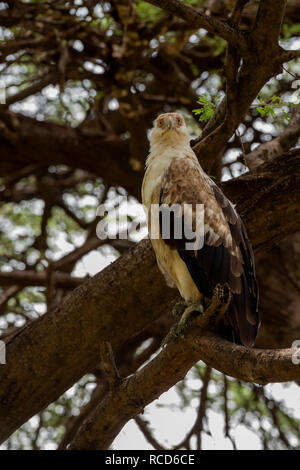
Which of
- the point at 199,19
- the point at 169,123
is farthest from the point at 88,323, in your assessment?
the point at 199,19

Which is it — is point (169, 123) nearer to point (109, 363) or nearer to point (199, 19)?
point (199, 19)

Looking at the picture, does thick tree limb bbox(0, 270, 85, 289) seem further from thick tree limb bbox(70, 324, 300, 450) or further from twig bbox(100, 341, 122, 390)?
twig bbox(100, 341, 122, 390)

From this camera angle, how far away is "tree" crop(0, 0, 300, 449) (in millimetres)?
4055

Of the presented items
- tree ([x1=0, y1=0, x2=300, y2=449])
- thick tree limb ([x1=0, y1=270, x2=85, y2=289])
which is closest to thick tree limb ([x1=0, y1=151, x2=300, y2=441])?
tree ([x1=0, y1=0, x2=300, y2=449])

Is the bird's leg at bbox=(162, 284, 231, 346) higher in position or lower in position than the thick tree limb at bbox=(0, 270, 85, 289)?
higher

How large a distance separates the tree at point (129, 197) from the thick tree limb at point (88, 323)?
0.01 meters

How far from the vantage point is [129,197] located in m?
8.12

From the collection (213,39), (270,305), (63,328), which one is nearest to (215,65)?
(213,39)

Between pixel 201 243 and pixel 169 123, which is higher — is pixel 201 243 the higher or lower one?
the lower one

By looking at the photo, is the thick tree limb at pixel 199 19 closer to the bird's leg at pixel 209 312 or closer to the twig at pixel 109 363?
the bird's leg at pixel 209 312

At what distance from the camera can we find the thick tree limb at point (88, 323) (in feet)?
15.7

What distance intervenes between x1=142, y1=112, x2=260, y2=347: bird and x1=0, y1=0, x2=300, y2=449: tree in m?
0.38

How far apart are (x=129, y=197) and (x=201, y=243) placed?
4231 mm

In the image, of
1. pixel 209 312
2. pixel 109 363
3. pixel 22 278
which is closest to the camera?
pixel 209 312
